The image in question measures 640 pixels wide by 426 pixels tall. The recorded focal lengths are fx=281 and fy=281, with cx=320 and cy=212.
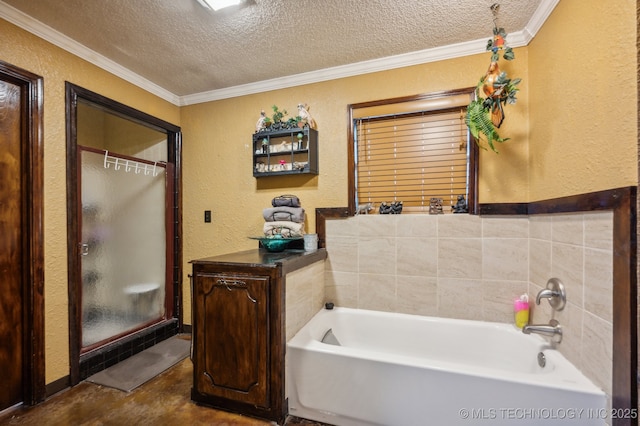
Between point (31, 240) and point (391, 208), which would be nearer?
point (31, 240)

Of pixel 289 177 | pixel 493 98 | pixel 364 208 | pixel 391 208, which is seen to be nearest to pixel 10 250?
pixel 289 177

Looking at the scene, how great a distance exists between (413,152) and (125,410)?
2568mm

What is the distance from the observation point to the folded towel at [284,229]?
7.22ft

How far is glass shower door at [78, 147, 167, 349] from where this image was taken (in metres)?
2.15

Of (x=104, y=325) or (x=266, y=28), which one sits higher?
(x=266, y=28)

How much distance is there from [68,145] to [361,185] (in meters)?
2.11

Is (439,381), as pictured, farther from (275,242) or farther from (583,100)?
(583,100)

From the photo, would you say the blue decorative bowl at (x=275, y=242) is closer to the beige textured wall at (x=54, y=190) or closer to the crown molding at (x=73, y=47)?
the beige textured wall at (x=54, y=190)

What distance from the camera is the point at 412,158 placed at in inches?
85.2

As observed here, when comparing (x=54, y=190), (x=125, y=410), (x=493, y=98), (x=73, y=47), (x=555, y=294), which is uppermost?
(x=73, y=47)

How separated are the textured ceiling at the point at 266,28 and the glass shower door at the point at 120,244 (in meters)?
0.85

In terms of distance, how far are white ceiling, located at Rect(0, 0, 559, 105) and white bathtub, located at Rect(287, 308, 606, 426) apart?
196 cm

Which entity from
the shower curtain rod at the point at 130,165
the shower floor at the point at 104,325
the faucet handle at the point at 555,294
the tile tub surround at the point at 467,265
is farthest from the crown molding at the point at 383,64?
the shower floor at the point at 104,325

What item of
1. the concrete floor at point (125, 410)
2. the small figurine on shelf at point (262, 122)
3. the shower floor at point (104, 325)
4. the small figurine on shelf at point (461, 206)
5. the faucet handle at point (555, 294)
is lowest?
the concrete floor at point (125, 410)
